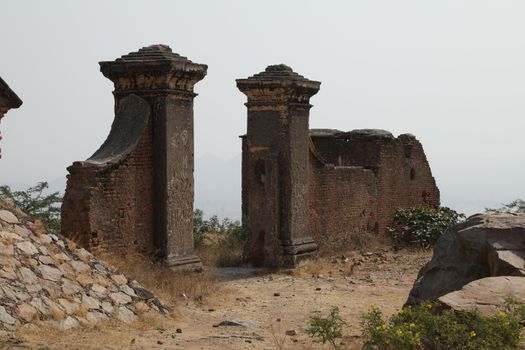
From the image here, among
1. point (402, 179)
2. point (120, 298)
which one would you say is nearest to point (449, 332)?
point (120, 298)

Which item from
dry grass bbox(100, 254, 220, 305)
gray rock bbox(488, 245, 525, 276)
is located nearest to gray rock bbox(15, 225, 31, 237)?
dry grass bbox(100, 254, 220, 305)

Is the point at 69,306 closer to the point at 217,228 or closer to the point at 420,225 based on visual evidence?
the point at 217,228

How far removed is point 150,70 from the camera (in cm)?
1135

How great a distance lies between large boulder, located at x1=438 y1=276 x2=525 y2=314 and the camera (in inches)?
290

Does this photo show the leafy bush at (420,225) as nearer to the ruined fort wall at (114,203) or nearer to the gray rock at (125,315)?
the ruined fort wall at (114,203)

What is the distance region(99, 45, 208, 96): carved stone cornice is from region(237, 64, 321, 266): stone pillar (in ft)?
11.9

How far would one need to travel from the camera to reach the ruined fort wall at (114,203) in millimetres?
10555

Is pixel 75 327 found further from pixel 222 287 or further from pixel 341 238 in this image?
pixel 341 238

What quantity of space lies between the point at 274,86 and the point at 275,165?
1434 millimetres

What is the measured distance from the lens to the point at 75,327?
811 cm

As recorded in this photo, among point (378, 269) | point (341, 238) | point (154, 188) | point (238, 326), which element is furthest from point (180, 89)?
point (341, 238)

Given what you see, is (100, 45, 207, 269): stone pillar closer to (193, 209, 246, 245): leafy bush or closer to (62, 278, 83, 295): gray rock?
(62, 278, 83, 295): gray rock

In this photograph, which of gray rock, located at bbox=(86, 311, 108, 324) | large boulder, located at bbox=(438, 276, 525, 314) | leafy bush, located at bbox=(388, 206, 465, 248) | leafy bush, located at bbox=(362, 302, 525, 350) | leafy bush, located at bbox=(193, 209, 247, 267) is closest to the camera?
leafy bush, located at bbox=(362, 302, 525, 350)

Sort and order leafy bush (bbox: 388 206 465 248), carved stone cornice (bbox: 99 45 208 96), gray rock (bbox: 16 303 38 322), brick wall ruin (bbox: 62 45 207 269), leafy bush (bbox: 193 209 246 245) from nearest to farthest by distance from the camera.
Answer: gray rock (bbox: 16 303 38 322)
brick wall ruin (bbox: 62 45 207 269)
carved stone cornice (bbox: 99 45 208 96)
leafy bush (bbox: 193 209 246 245)
leafy bush (bbox: 388 206 465 248)
